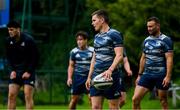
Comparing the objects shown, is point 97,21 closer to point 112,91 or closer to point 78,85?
point 112,91

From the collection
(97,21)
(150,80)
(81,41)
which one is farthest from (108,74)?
(81,41)

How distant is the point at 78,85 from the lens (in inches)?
664

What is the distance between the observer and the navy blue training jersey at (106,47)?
40.4 feet

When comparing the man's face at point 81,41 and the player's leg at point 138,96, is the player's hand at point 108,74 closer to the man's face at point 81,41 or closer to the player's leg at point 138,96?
the player's leg at point 138,96

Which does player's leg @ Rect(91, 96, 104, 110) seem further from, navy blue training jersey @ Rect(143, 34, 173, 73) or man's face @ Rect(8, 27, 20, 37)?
man's face @ Rect(8, 27, 20, 37)

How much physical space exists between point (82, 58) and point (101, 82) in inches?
190

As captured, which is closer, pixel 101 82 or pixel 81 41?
pixel 101 82

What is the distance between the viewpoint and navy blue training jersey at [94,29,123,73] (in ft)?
40.4

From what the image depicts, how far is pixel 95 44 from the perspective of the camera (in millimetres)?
12516

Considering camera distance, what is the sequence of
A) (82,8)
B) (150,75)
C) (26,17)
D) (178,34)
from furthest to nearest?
(82,8) < (26,17) < (178,34) < (150,75)

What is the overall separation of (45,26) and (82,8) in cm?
574

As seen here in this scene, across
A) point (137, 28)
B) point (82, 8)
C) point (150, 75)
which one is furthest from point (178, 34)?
point (150, 75)

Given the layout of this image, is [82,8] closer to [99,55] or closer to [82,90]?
[82,90]

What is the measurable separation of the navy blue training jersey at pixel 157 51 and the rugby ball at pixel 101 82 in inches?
101
